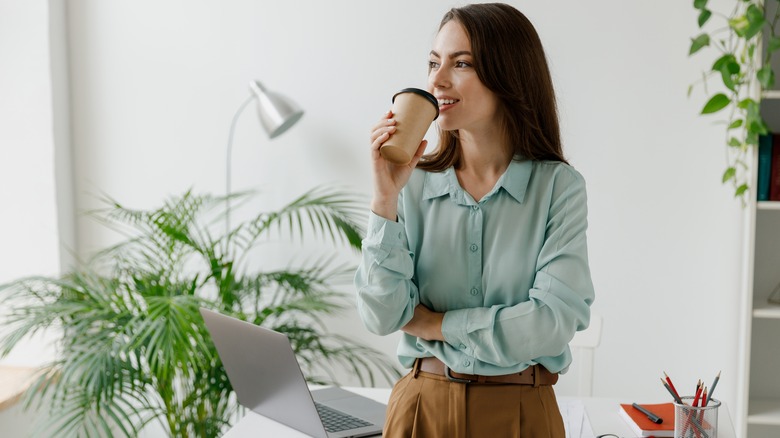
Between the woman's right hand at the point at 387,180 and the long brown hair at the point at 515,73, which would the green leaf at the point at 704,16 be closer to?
the long brown hair at the point at 515,73

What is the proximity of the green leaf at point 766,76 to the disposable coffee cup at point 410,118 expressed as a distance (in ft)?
5.08

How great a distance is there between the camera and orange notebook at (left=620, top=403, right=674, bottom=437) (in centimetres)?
172

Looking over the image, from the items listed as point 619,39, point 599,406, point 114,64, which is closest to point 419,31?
point 619,39

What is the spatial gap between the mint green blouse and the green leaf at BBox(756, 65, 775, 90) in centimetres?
131

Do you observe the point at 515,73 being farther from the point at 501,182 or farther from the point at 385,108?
the point at 385,108

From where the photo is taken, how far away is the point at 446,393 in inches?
50.8

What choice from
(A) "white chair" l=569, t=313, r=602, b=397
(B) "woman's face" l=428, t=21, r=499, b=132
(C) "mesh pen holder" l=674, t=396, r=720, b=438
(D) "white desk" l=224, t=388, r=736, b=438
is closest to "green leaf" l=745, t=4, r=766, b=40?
(A) "white chair" l=569, t=313, r=602, b=397

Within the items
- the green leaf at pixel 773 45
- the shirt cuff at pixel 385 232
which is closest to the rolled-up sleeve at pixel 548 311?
the shirt cuff at pixel 385 232

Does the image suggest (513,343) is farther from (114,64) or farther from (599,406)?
(114,64)

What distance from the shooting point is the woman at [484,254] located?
1281 millimetres

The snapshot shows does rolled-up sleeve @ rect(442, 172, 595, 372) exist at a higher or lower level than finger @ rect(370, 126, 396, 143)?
lower

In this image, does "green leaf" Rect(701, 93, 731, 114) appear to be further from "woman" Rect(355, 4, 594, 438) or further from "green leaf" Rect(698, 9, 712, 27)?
"woman" Rect(355, 4, 594, 438)

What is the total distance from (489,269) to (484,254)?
25 mm

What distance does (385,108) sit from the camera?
3.09 meters
